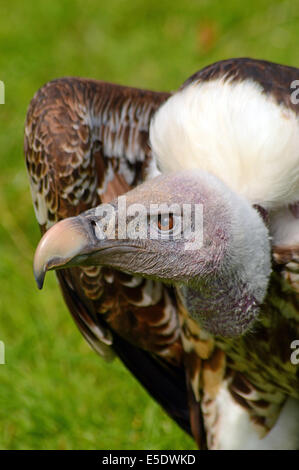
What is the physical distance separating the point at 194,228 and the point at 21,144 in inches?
171

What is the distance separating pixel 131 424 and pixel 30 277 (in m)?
1.52

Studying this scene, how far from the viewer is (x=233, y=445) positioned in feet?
15.4

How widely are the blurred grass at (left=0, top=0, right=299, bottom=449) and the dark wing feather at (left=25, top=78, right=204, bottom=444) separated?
577 millimetres

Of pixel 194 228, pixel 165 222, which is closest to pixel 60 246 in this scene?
pixel 165 222

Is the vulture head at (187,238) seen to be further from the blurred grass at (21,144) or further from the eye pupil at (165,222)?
the blurred grass at (21,144)

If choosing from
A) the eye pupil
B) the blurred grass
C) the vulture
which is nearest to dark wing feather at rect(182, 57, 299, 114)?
the vulture

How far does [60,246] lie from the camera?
3.08 meters

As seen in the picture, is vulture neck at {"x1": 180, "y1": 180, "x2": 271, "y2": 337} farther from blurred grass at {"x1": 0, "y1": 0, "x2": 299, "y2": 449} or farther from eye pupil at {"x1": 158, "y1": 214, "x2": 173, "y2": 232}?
blurred grass at {"x1": 0, "y1": 0, "x2": 299, "y2": 449}

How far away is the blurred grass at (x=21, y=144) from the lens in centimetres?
513

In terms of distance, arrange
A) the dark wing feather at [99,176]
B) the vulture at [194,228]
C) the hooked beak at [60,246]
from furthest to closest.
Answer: the dark wing feather at [99,176] < the vulture at [194,228] < the hooked beak at [60,246]

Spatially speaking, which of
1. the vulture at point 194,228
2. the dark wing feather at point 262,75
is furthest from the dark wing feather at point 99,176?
the dark wing feather at point 262,75

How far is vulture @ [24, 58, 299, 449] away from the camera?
3.35m

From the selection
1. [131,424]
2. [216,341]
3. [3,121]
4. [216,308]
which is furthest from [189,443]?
[3,121]

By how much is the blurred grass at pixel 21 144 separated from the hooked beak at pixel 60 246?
6.95 ft
